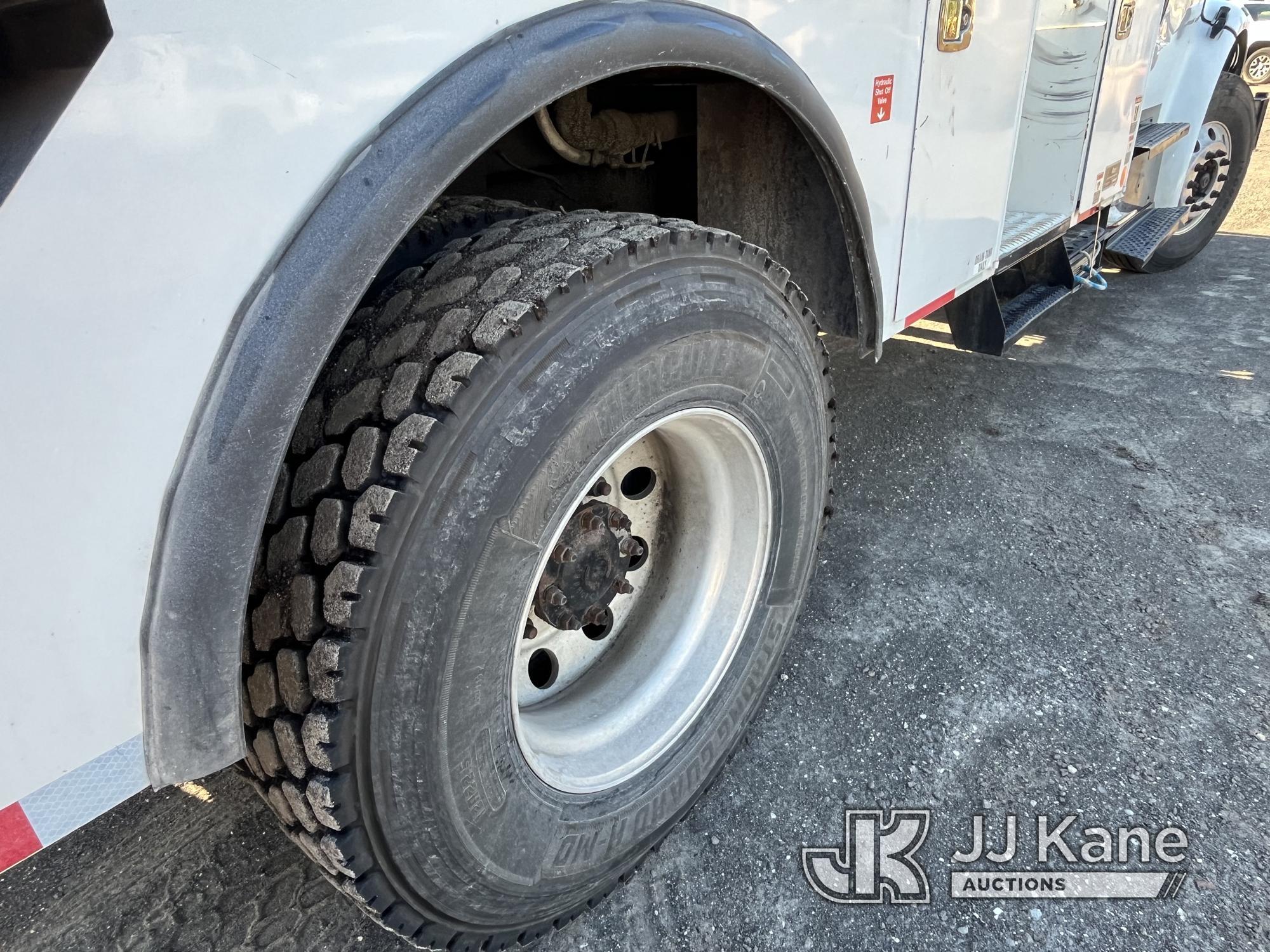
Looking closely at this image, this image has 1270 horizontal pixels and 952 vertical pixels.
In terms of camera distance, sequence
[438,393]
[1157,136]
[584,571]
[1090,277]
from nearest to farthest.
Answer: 1. [438,393]
2. [584,571]
3. [1090,277]
4. [1157,136]

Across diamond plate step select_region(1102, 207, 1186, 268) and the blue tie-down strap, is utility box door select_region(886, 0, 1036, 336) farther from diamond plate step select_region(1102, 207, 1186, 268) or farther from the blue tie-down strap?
diamond plate step select_region(1102, 207, 1186, 268)

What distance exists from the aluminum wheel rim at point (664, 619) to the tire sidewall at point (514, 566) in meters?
0.07

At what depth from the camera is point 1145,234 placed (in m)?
4.87

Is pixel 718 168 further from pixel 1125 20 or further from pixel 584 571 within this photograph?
pixel 1125 20

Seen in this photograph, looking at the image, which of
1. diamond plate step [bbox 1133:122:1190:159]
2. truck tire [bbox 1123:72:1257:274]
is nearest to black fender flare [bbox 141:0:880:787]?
diamond plate step [bbox 1133:122:1190:159]

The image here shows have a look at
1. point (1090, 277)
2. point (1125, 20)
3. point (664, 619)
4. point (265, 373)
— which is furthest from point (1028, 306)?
point (265, 373)

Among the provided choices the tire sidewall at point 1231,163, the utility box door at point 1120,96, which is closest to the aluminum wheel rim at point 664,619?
the utility box door at point 1120,96

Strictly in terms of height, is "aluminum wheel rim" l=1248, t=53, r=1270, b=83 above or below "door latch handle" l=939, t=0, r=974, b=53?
below

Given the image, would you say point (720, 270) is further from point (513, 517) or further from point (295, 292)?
point (295, 292)

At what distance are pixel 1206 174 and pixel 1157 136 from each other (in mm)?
1260

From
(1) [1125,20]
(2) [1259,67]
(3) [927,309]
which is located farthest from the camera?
(2) [1259,67]

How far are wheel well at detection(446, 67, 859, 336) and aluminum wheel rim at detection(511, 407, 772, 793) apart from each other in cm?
62

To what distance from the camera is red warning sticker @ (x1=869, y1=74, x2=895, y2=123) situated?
188cm

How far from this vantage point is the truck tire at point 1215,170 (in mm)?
5078
